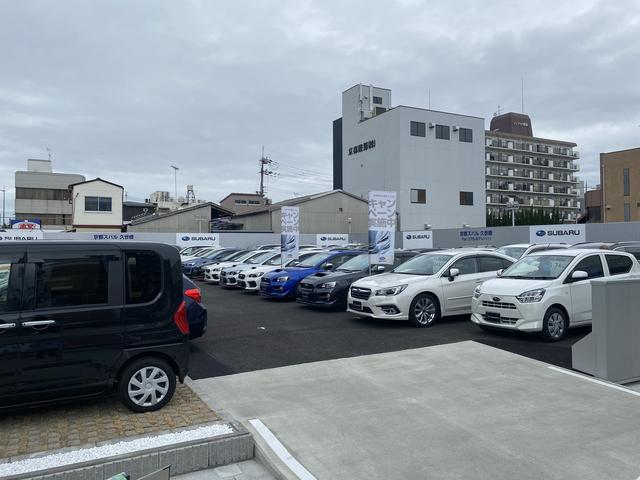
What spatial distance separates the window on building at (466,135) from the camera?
5659 cm

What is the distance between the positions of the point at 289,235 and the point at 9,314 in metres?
15.3

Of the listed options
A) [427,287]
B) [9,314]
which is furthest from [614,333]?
[9,314]

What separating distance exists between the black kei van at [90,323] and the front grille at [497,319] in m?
5.65

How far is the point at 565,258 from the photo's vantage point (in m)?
9.34

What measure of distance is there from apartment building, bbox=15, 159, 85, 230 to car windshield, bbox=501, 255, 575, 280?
217ft

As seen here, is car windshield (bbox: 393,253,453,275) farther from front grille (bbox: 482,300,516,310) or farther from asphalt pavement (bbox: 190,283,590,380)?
front grille (bbox: 482,300,516,310)

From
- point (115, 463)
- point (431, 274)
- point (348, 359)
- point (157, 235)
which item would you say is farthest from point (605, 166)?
point (115, 463)

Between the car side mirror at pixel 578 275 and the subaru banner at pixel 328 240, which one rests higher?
the subaru banner at pixel 328 240

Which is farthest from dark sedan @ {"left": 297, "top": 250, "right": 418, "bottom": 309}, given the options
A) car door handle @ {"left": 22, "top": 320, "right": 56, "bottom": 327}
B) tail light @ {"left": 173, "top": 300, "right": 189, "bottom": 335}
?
car door handle @ {"left": 22, "top": 320, "right": 56, "bottom": 327}

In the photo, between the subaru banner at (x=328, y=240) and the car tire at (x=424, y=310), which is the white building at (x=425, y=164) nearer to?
the subaru banner at (x=328, y=240)

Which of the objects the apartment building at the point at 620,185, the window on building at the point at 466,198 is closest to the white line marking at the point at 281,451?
the window on building at the point at 466,198

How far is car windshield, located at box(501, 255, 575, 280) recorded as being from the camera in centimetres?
911

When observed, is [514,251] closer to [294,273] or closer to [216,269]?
[294,273]

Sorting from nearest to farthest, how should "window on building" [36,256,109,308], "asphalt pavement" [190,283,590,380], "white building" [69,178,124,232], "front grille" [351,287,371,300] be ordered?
"window on building" [36,256,109,308], "asphalt pavement" [190,283,590,380], "front grille" [351,287,371,300], "white building" [69,178,124,232]
